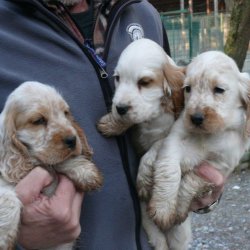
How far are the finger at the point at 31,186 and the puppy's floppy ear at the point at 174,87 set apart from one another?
0.78 meters

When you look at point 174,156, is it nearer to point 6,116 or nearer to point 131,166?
point 131,166

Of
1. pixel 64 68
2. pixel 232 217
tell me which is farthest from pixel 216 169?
pixel 232 217

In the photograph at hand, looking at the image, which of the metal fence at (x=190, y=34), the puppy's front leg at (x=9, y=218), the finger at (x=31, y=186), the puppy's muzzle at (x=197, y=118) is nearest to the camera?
the puppy's front leg at (x=9, y=218)

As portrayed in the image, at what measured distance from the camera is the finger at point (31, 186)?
255 cm

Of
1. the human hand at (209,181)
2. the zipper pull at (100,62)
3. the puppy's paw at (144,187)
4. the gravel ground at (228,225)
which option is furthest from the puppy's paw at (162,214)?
the gravel ground at (228,225)

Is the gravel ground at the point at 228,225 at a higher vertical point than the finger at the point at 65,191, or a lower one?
lower

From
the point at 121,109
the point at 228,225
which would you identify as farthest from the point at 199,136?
the point at 228,225

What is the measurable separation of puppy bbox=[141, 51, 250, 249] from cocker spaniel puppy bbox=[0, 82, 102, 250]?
1.21 feet

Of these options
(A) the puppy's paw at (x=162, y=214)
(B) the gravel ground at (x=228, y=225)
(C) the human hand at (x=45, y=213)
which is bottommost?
(B) the gravel ground at (x=228, y=225)

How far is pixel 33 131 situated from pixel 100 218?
539mm

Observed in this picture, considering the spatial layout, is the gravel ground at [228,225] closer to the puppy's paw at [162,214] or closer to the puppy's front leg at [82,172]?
the puppy's paw at [162,214]

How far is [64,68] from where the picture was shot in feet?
9.37

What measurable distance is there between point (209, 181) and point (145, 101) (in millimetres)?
501

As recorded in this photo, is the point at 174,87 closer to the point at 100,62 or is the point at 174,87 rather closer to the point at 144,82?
the point at 144,82
